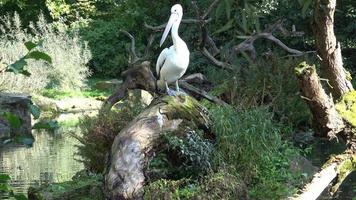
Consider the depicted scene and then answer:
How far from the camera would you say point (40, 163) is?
30.9 feet

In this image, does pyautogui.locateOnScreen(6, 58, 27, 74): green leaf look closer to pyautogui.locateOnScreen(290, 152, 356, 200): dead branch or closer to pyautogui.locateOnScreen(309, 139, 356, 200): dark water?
pyautogui.locateOnScreen(290, 152, 356, 200): dead branch

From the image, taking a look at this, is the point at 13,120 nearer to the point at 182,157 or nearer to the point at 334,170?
the point at 334,170

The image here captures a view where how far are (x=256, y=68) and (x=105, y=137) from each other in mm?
4587

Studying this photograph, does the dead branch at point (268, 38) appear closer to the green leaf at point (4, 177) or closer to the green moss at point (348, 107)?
the green moss at point (348, 107)

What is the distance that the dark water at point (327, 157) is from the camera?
6946 mm

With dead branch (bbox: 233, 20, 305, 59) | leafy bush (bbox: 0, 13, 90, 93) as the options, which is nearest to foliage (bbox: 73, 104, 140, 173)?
dead branch (bbox: 233, 20, 305, 59)

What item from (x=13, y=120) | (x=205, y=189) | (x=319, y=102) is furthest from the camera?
(x=205, y=189)

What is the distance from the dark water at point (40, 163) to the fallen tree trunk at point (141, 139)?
5.43 ft

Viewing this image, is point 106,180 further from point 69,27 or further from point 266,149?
point 69,27

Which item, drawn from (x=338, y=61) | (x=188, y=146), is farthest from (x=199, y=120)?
(x=338, y=61)

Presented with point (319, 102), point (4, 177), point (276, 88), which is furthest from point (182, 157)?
point (4, 177)

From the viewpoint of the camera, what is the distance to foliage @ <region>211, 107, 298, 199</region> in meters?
6.01

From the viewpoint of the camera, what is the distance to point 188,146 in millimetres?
5969

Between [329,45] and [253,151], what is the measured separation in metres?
1.89
